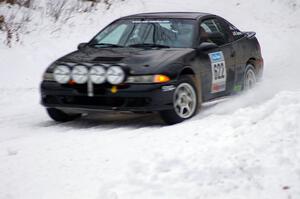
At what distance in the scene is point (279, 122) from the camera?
6.22m

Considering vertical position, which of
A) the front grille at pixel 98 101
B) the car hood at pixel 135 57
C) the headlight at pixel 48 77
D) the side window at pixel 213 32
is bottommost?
the front grille at pixel 98 101

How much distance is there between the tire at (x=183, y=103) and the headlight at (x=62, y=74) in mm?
1305

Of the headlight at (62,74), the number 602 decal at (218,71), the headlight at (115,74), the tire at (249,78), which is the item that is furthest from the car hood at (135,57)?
the tire at (249,78)

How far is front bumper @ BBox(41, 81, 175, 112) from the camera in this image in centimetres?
744

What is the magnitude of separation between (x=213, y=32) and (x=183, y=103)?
1.69 m

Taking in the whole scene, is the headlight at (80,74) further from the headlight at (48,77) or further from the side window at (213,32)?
the side window at (213,32)

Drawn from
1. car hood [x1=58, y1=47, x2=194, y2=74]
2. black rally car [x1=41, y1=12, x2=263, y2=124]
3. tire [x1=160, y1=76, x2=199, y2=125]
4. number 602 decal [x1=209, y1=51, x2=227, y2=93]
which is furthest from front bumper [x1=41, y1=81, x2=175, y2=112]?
number 602 decal [x1=209, y1=51, x2=227, y2=93]

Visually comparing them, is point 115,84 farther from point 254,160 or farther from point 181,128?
point 254,160

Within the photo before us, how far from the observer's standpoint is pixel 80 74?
24.9ft

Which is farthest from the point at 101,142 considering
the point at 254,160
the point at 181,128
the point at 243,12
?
the point at 243,12

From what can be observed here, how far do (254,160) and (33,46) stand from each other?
31.2 feet

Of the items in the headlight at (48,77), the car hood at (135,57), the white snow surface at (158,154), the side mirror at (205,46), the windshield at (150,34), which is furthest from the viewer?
the windshield at (150,34)

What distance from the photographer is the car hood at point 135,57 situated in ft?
24.7

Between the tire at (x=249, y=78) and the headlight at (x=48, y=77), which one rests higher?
the headlight at (x=48, y=77)
